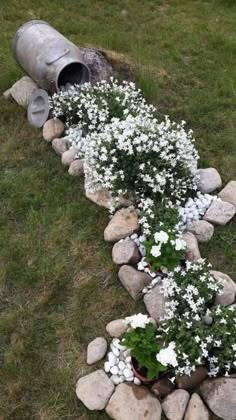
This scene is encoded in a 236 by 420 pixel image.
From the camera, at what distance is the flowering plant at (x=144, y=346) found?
2.79m

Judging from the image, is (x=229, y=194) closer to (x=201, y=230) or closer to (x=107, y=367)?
(x=201, y=230)

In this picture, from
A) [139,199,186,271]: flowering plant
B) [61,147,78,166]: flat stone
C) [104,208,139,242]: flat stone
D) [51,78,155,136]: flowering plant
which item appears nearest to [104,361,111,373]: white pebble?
[139,199,186,271]: flowering plant

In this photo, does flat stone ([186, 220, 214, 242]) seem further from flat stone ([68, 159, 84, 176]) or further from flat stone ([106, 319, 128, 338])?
flat stone ([68, 159, 84, 176])

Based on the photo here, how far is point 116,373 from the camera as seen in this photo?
2990mm

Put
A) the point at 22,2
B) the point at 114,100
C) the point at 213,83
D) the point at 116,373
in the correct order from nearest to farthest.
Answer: the point at 116,373 → the point at 114,100 → the point at 213,83 → the point at 22,2

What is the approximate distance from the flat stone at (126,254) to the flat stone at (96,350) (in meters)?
0.59

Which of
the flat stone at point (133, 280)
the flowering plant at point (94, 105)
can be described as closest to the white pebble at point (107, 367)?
the flat stone at point (133, 280)

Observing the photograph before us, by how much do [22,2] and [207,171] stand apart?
401 centimetres

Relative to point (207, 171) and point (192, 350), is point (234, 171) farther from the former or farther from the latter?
point (192, 350)

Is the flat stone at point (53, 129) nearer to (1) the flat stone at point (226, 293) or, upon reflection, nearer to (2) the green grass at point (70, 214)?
(2) the green grass at point (70, 214)

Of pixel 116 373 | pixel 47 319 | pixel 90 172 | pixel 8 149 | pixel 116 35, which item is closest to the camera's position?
pixel 116 373

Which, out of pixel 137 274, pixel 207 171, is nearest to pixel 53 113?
pixel 207 171

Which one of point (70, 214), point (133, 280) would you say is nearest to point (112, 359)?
point (133, 280)

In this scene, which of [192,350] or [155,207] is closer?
[192,350]
